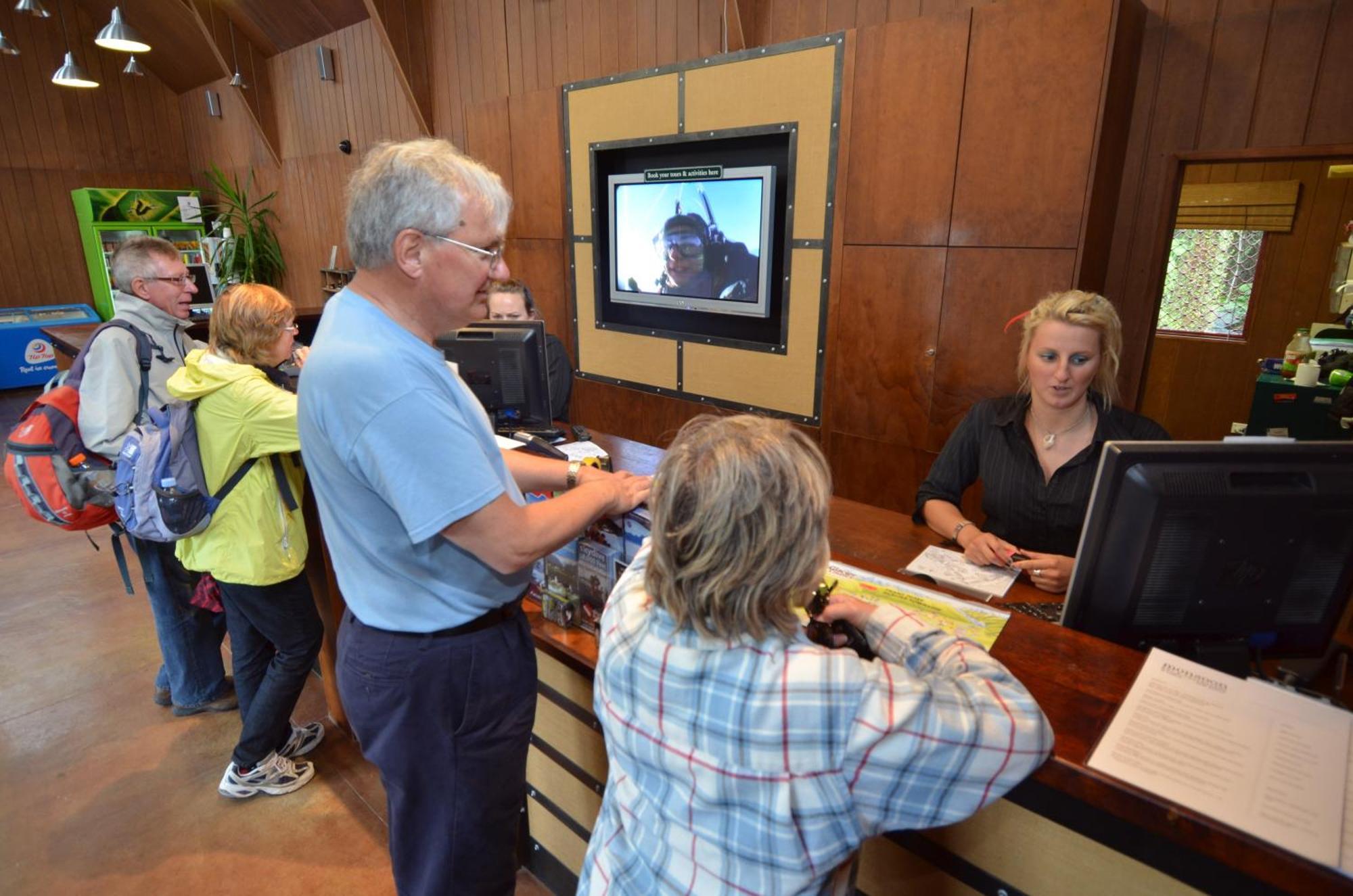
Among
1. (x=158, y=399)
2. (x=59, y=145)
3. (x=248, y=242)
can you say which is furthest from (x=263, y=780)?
(x=59, y=145)

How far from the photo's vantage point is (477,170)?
114 centimetres

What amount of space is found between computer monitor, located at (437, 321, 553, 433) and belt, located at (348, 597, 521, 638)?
1.18 m

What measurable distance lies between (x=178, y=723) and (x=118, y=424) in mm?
1132

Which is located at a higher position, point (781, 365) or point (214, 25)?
point (214, 25)

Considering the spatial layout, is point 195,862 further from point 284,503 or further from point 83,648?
point 83,648

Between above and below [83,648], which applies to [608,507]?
above

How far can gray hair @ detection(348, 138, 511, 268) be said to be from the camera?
1.08 m

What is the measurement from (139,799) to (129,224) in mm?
9002

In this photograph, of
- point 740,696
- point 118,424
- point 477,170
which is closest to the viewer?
point 740,696

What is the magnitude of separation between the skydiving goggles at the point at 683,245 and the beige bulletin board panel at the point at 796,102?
60 centimetres

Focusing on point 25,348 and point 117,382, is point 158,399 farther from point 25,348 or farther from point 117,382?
point 25,348

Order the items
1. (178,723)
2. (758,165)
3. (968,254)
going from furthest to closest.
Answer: (758,165) < (968,254) < (178,723)

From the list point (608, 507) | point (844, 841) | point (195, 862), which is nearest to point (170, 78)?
point (195, 862)

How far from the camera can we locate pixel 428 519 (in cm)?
105
